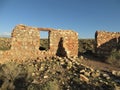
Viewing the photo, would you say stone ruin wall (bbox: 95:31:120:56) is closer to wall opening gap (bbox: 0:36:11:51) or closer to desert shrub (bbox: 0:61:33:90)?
desert shrub (bbox: 0:61:33:90)

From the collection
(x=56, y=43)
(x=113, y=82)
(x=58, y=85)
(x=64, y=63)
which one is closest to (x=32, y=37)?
(x=56, y=43)

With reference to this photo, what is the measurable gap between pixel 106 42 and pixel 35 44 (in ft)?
21.4

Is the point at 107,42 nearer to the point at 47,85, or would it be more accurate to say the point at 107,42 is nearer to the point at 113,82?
the point at 113,82

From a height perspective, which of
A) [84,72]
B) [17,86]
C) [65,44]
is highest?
[65,44]

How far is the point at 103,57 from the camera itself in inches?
798

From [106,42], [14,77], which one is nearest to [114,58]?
[106,42]

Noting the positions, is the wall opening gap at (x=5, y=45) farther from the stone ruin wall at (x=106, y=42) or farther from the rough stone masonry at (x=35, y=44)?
the stone ruin wall at (x=106, y=42)

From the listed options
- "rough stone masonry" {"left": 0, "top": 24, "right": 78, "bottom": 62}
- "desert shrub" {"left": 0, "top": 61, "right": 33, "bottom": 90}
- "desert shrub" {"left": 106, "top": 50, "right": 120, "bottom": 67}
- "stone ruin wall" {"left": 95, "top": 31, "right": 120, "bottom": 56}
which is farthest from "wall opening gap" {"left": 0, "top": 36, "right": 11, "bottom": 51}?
"desert shrub" {"left": 106, "top": 50, "right": 120, "bottom": 67}

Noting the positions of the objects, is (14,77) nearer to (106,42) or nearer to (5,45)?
(106,42)

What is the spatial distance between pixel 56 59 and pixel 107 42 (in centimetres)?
589

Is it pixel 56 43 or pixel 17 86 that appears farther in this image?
pixel 56 43

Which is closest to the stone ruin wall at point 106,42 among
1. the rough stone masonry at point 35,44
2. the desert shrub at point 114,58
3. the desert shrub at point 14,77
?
the desert shrub at point 114,58

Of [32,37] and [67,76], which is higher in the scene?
[32,37]

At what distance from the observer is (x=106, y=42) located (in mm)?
20594
